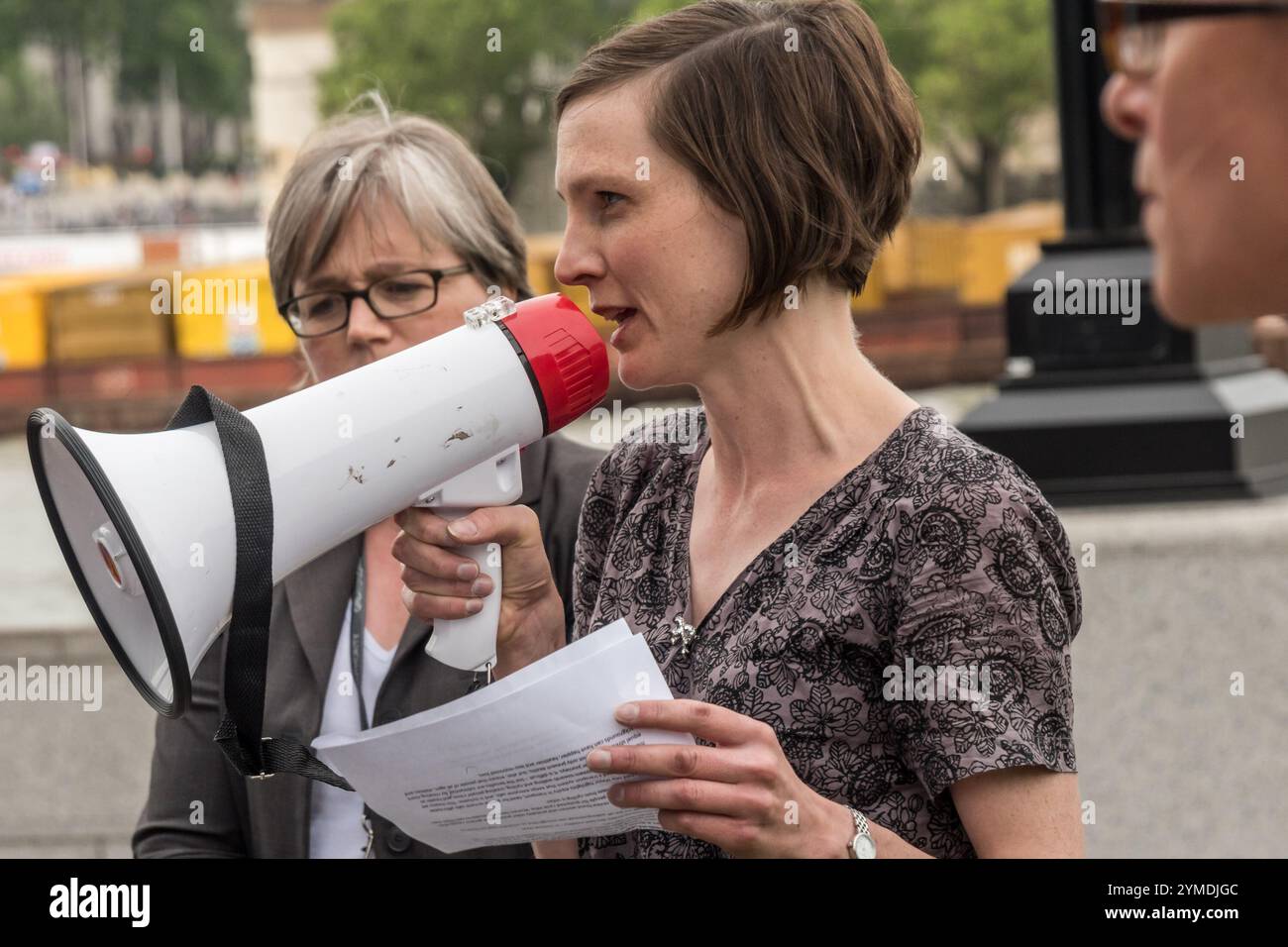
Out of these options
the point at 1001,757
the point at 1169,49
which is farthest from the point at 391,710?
the point at 1169,49

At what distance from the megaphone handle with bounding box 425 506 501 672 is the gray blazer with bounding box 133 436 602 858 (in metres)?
0.26

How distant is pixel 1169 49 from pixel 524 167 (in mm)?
31874

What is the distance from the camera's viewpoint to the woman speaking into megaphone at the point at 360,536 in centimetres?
255

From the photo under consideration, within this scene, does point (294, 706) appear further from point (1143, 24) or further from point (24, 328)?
point (24, 328)

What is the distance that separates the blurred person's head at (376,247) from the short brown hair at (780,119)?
0.81 meters

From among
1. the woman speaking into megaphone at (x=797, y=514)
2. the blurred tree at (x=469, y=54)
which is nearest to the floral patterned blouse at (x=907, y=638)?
the woman speaking into megaphone at (x=797, y=514)

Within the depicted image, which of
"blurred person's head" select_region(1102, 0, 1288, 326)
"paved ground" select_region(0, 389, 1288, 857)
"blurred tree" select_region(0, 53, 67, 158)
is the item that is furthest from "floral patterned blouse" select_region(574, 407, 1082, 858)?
"blurred tree" select_region(0, 53, 67, 158)

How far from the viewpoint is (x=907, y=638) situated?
1.85 metres

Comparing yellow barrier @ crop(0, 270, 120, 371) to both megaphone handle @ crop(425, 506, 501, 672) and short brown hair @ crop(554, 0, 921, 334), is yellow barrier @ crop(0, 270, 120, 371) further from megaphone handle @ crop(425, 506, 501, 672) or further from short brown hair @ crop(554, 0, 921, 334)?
short brown hair @ crop(554, 0, 921, 334)

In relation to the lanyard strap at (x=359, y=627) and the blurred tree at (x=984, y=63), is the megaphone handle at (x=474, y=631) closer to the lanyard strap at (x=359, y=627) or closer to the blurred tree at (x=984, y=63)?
the lanyard strap at (x=359, y=627)

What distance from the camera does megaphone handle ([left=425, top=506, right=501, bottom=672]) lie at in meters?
2.26

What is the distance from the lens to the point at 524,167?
3231 centimetres
